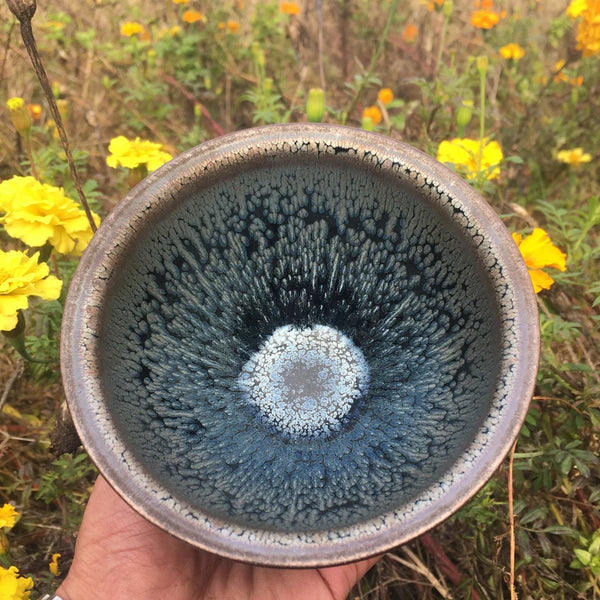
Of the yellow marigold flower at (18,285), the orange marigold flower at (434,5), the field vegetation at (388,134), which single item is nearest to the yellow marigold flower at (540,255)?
the field vegetation at (388,134)

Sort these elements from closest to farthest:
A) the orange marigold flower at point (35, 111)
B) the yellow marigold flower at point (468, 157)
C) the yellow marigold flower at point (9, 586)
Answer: the yellow marigold flower at point (9, 586), the yellow marigold flower at point (468, 157), the orange marigold flower at point (35, 111)

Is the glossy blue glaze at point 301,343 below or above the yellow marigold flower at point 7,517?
above

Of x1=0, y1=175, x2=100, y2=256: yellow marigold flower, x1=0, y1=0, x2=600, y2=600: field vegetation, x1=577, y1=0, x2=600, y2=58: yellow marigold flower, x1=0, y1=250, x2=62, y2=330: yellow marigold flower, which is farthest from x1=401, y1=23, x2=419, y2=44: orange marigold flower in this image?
x1=0, y1=250, x2=62, y2=330: yellow marigold flower

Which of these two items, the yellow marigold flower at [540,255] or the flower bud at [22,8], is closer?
the flower bud at [22,8]

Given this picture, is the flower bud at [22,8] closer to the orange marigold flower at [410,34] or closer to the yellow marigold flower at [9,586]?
the yellow marigold flower at [9,586]

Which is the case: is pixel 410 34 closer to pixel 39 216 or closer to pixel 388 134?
pixel 388 134

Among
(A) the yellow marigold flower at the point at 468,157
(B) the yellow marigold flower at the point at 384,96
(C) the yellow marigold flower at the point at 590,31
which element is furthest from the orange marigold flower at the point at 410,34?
(A) the yellow marigold flower at the point at 468,157

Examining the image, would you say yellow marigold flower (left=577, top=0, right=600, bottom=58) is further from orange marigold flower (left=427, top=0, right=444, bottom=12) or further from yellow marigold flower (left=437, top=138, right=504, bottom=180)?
orange marigold flower (left=427, top=0, right=444, bottom=12)

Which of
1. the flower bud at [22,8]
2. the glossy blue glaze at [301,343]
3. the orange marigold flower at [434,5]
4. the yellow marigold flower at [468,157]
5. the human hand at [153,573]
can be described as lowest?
the human hand at [153,573]

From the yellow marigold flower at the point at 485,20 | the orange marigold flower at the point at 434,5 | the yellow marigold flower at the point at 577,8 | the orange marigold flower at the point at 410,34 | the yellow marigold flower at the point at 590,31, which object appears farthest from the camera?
the orange marigold flower at the point at 410,34
